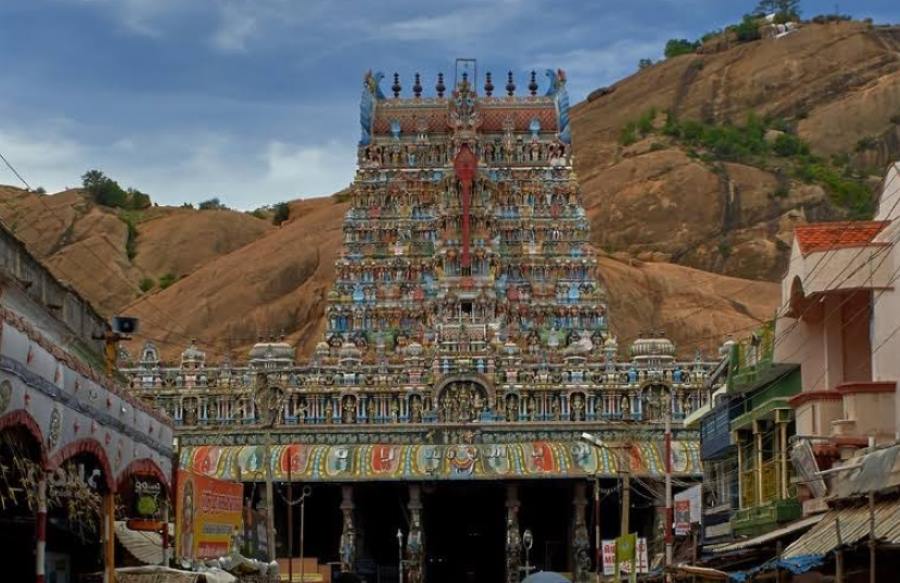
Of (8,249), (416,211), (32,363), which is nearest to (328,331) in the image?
(416,211)

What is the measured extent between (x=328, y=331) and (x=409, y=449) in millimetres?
18956

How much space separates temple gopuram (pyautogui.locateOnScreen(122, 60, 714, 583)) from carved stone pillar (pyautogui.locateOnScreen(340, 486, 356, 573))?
0.47 feet

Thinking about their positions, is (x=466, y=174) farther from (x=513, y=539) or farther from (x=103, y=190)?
(x=103, y=190)

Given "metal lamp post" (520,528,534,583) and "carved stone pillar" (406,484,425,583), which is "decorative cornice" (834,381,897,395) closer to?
"metal lamp post" (520,528,534,583)

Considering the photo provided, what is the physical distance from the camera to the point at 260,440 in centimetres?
8394

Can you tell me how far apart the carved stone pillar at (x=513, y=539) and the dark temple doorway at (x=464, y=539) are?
33.2ft

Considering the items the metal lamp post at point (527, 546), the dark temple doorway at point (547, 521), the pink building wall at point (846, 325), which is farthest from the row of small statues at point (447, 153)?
A: the pink building wall at point (846, 325)

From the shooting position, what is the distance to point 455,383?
290 feet

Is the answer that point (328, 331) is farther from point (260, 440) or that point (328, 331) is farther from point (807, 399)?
point (807, 399)

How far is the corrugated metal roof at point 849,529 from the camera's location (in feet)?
85.7

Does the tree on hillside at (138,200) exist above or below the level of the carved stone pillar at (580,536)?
above

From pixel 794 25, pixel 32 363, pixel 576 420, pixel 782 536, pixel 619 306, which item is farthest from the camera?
pixel 794 25

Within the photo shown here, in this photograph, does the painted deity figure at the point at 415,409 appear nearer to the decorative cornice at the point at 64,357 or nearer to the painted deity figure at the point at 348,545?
the painted deity figure at the point at 348,545

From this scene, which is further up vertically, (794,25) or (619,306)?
(794,25)
